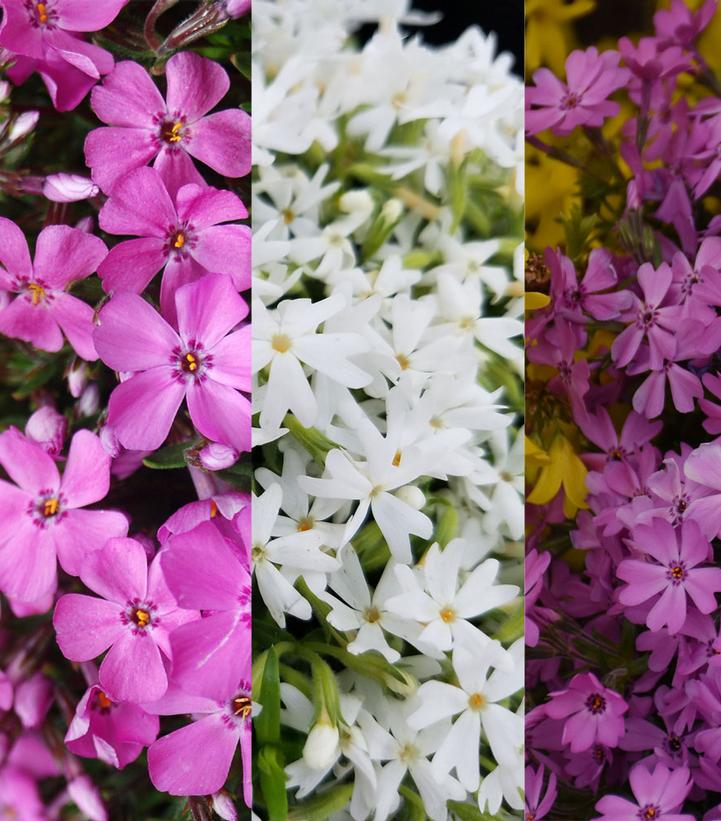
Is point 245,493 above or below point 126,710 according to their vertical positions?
above

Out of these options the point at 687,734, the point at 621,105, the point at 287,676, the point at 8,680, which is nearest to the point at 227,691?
the point at 287,676

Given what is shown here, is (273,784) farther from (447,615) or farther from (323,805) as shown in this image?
(447,615)

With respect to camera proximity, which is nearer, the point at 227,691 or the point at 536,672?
the point at 227,691

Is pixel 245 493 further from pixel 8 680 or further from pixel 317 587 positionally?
pixel 8 680

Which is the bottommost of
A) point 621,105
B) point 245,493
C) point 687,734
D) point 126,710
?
point 687,734

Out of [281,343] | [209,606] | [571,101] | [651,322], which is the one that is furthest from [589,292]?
[209,606]

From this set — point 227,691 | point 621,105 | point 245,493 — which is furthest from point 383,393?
point 621,105

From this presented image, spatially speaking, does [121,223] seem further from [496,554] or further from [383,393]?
[496,554]
